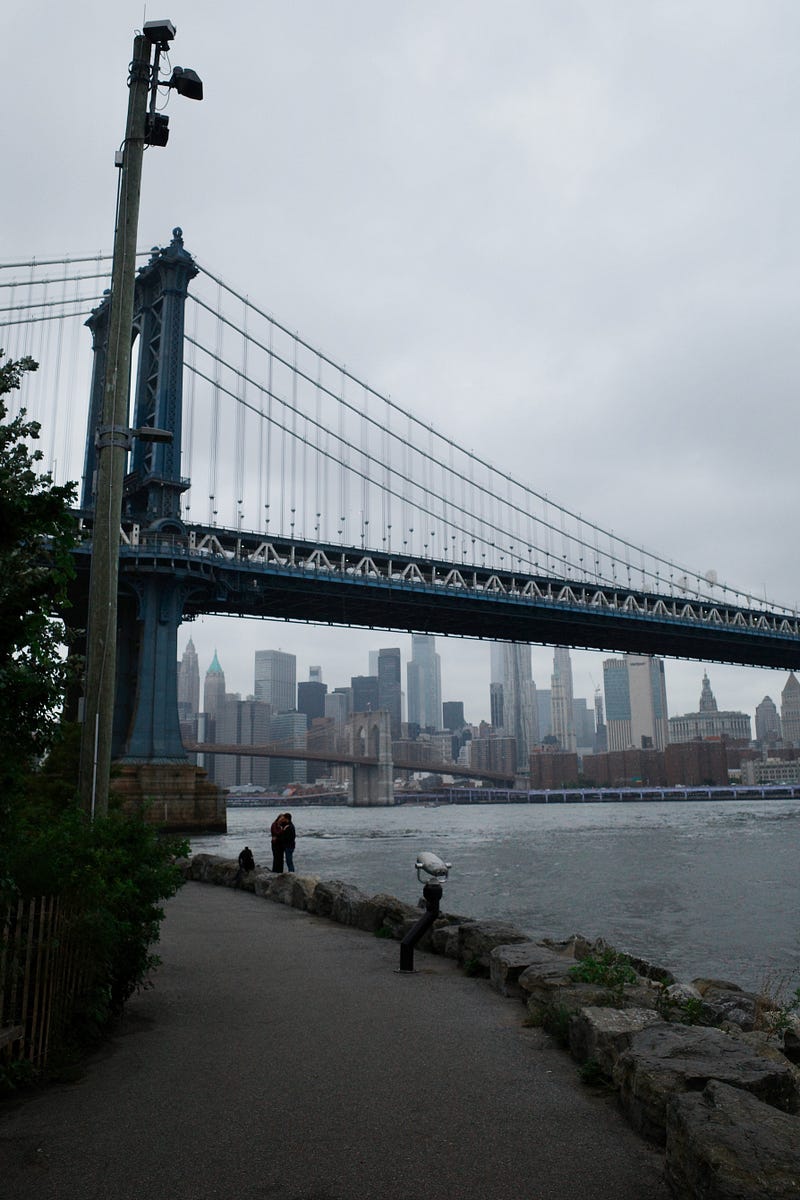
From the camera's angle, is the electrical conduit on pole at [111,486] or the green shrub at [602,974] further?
the electrical conduit on pole at [111,486]

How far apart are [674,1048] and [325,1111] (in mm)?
1873

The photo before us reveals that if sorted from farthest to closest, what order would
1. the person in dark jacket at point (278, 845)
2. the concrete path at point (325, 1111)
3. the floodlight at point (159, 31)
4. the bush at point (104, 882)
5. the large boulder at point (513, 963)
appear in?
the person in dark jacket at point (278, 845) < the floodlight at point (159, 31) < the large boulder at point (513, 963) < the bush at point (104, 882) < the concrete path at point (325, 1111)

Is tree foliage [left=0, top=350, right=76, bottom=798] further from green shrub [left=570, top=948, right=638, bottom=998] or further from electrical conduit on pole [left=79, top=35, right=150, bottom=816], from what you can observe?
green shrub [left=570, top=948, right=638, bottom=998]

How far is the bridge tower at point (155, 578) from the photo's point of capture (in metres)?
48.2

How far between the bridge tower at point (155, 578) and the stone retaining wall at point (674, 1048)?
37495 millimetres

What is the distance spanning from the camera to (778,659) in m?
90.4

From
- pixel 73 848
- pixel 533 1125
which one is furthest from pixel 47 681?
pixel 533 1125

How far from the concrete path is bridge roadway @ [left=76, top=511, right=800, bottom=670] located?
4587cm

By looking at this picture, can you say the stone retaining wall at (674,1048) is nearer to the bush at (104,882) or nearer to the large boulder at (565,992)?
the large boulder at (565,992)

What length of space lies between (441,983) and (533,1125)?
3766mm

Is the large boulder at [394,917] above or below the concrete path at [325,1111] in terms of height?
above

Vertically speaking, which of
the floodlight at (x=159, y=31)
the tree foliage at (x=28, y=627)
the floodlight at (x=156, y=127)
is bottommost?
the tree foliage at (x=28, y=627)

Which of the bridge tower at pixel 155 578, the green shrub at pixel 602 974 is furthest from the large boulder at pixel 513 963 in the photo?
the bridge tower at pixel 155 578

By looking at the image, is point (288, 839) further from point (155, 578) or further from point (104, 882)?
Result: point (155, 578)
